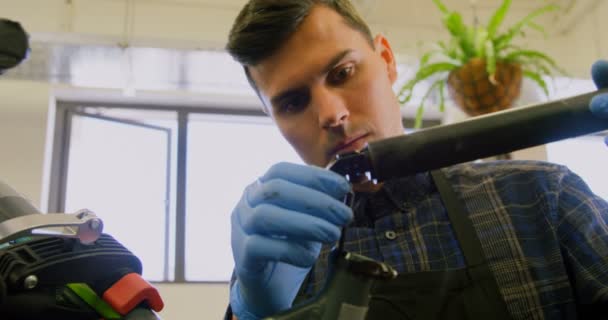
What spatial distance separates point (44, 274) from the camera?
1.33 ft

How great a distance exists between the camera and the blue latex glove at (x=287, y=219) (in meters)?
0.62

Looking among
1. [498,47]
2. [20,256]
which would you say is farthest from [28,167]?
[20,256]

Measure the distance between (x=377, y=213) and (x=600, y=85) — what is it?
43 cm

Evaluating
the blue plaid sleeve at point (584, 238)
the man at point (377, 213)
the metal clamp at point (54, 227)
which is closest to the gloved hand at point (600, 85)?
the man at point (377, 213)

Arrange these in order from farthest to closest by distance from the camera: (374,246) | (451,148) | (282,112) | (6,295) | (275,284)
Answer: (282,112), (374,246), (275,284), (451,148), (6,295)

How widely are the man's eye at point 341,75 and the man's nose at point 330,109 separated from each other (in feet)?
0.09

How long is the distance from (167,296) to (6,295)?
264 centimetres

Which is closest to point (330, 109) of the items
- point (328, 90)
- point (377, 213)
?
point (328, 90)

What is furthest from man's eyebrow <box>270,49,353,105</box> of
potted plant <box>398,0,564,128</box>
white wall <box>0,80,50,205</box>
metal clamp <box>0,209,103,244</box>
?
white wall <box>0,80,50,205</box>

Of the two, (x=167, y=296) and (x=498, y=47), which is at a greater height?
(x=498, y=47)

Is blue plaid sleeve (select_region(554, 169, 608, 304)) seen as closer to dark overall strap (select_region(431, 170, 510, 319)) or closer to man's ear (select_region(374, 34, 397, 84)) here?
dark overall strap (select_region(431, 170, 510, 319))

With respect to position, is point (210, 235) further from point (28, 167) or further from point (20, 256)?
point (20, 256)

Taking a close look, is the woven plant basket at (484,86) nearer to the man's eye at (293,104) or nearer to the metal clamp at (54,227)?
the man's eye at (293,104)

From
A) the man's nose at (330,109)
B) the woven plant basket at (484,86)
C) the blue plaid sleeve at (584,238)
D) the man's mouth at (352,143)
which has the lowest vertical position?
the blue plaid sleeve at (584,238)
